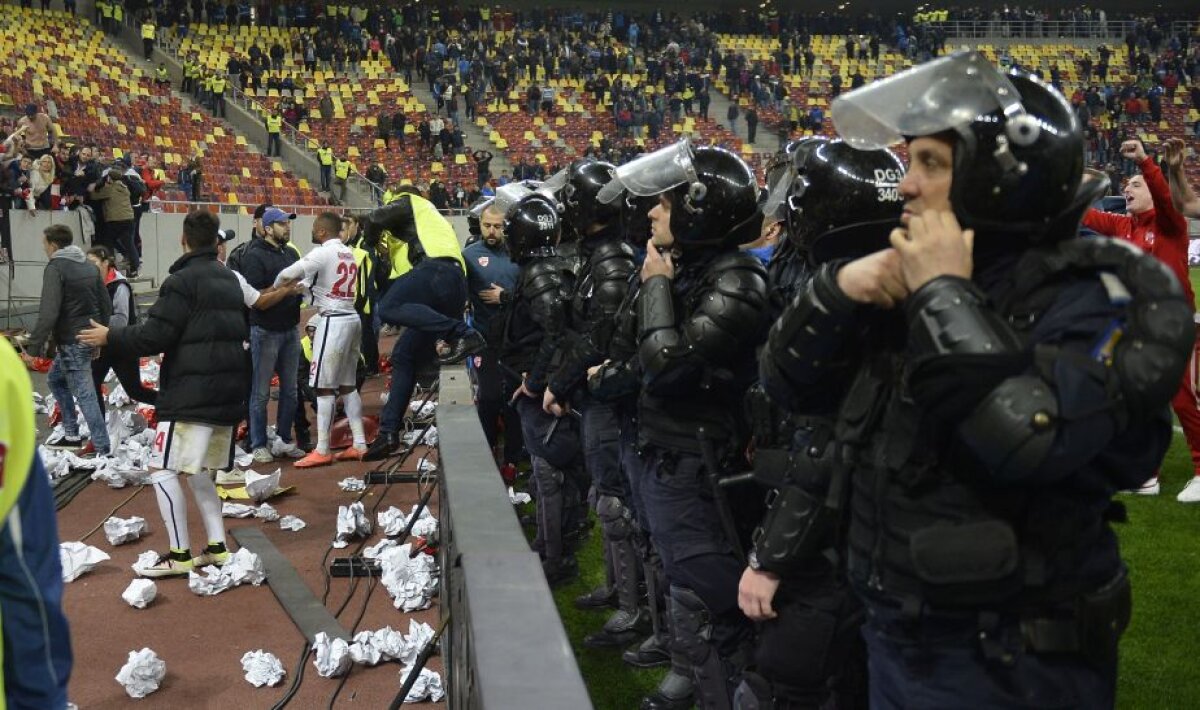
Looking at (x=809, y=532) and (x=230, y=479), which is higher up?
(x=809, y=532)

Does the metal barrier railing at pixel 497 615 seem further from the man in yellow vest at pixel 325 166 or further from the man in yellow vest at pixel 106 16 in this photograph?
the man in yellow vest at pixel 106 16

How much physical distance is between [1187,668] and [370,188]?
2501 cm

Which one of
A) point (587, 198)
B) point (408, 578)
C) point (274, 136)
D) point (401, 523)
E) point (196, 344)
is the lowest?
point (274, 136)

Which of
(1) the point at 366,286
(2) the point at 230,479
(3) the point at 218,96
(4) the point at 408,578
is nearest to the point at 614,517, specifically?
(4) the point at 408,578

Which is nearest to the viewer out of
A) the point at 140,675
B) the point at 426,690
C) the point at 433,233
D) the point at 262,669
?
the point at 426,690

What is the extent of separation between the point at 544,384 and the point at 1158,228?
3478 millimetres

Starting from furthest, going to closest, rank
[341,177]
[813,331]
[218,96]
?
[218,96], [341,177], [813,331]

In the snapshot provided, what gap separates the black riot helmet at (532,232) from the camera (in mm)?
6445

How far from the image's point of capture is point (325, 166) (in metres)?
27.5

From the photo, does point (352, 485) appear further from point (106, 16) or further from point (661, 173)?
point (106, 16)

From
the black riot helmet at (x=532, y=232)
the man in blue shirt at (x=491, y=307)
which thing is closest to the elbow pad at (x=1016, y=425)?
the black riot helmet at (x=532, y=232)

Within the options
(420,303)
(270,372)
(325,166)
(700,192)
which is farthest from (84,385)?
(325,166)

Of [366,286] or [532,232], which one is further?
[366,286]

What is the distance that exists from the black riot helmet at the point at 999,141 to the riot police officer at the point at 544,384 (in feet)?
12.8
